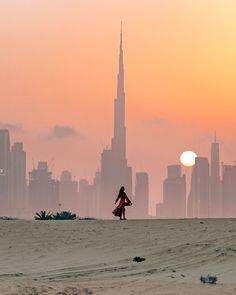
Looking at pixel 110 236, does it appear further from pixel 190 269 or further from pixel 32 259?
pixel 190 269

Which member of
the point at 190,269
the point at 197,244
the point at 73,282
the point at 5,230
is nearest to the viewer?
the point at 73,282

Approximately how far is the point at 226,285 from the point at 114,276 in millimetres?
3238

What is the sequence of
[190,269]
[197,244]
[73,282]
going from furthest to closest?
[197,244] < [190,269] < [73,282]

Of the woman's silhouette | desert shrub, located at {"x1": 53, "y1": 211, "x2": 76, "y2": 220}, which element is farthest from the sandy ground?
desert shrub, located at {"x1": 53, "y1": 211, "x2": 76, "y2": 220}

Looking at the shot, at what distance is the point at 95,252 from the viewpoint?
24938mm

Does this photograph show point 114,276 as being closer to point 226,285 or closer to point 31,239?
point 226,285

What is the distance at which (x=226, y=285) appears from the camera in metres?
18.2

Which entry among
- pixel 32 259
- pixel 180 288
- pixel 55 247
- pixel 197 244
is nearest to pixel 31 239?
pixel 55 247

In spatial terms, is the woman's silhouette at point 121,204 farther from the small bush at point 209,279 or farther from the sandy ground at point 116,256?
the small bush at point 209,279

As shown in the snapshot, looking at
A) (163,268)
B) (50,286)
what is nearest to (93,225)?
(163,268)

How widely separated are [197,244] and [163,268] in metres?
2.96

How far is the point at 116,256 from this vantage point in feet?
79.3

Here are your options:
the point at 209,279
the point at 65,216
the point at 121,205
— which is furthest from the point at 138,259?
the point at 65,216

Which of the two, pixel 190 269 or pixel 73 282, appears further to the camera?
pixel 190 269
